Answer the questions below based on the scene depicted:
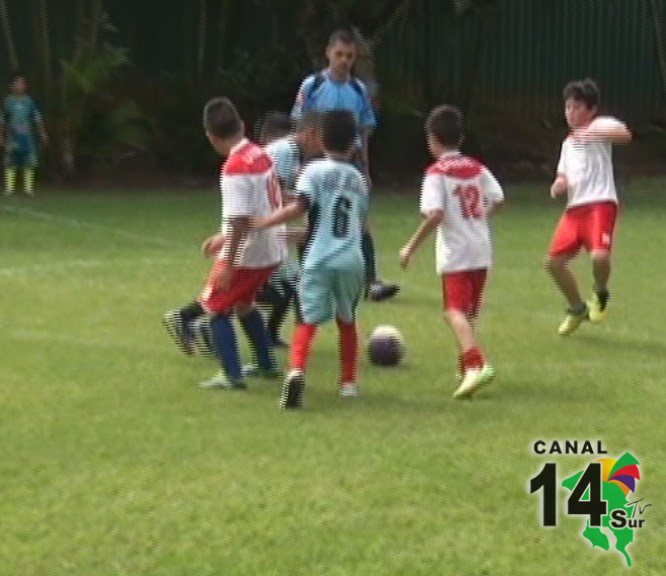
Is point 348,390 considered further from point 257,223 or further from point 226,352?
point 257,223

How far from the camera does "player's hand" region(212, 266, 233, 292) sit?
8.61 metres

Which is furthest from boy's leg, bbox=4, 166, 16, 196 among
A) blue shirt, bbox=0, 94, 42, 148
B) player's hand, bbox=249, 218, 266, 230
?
player's hand, bbox=249, 218, 266, 230

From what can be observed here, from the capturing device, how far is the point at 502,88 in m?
27.4

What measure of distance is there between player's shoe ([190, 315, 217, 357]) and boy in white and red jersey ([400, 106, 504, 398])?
4.73 ft

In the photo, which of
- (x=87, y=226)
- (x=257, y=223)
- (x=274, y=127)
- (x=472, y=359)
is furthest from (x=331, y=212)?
(x=87, y=226)

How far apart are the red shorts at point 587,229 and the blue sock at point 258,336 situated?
8.70ft

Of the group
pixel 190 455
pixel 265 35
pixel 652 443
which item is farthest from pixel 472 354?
pixel 265 35

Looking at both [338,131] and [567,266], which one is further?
[567,266]

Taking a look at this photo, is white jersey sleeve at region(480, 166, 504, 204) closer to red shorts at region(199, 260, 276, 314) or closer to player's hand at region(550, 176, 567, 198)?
red shorts at region(199, 260, 276, 314)

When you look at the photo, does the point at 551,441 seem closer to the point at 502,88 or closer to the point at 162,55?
the point at 162,55

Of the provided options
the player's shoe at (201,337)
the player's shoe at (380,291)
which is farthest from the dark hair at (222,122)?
the player's shoe at (380,291)

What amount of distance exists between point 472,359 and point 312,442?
1475mm

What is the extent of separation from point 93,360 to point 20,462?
2.48m

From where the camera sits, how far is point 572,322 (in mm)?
10602
